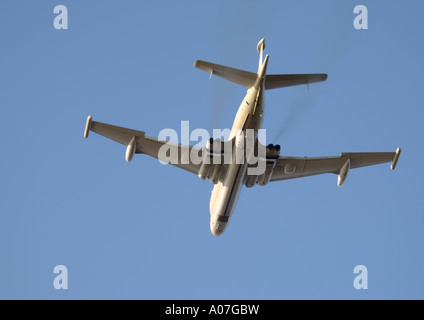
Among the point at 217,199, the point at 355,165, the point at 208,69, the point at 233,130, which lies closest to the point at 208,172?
the point at 217,199


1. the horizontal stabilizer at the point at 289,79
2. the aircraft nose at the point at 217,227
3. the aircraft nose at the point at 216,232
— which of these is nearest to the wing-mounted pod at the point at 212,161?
the aircraft nose at the point at 217,227

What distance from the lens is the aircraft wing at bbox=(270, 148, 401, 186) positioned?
117ft

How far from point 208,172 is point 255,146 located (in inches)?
129

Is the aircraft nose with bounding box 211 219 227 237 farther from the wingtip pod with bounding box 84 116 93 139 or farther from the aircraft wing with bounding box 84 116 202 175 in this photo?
the wingtip pod with bounding box 84 116 93 139

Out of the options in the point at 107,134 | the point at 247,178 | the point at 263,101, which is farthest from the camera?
the point at 247,178

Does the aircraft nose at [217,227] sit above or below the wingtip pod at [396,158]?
below

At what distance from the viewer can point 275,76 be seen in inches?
1243

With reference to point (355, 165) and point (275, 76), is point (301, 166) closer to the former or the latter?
point (355, 165)

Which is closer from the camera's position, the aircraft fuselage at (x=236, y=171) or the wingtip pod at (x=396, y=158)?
the aircraft fuselage at (x=236, y=171)

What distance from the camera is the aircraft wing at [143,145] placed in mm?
32719

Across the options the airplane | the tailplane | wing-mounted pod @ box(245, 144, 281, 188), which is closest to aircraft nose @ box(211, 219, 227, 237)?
the airplane

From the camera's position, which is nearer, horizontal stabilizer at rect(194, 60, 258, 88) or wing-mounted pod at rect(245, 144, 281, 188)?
horizontal stabilizer at rect(194, 60, 258, 88)

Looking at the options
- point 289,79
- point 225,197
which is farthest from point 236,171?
point 289,79

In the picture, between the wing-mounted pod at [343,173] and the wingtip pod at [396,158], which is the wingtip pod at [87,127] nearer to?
the wing-mounted pod at [343,173]
